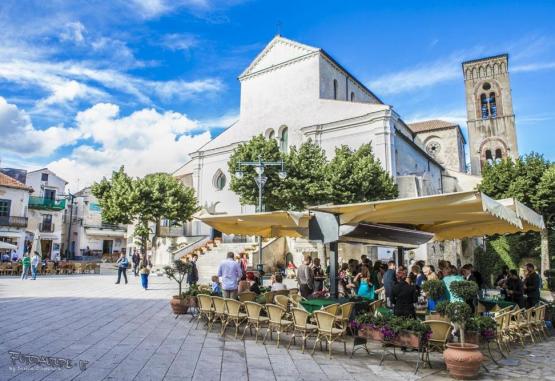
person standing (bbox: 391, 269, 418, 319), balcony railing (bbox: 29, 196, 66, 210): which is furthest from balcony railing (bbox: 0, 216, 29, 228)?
person standing (bbox: 391, 269, 418, 319)

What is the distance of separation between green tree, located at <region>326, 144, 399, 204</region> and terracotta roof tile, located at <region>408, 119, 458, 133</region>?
3233 cm

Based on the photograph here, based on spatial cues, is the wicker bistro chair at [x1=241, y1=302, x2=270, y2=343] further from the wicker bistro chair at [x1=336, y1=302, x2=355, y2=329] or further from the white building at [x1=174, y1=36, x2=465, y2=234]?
the white building at [x1=174, y1=36, x2=465, y2=234]

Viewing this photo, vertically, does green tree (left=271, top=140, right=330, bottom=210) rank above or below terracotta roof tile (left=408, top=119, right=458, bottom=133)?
below

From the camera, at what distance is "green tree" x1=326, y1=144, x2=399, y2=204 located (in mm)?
23453

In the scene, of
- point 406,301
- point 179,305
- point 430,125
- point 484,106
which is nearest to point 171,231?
point 179,305

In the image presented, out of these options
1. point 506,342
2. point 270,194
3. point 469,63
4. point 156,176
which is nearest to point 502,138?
point 469,63

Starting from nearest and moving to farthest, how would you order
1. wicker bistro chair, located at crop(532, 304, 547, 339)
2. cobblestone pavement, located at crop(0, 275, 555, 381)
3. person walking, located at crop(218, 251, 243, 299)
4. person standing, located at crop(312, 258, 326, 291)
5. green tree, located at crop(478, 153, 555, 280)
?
cobblestone pavement, located at crop(0, 275, 555, 381) → wicker bistro chair, located at crop(532, 304, 547, 339) → person walking, located at crop(218, 251, 243, 299) → person standing, located at crop(312, 258, 326, 291) → green tree, located at crop(478, 153, 555, 280)

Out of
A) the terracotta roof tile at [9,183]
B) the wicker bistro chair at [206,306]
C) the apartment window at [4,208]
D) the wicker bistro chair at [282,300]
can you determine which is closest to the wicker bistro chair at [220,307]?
the wicker bistro chair at [206,306]

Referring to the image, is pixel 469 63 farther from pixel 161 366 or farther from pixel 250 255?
pixel 161 366

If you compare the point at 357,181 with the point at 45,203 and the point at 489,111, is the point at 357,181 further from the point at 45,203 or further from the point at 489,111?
the point at 489,111

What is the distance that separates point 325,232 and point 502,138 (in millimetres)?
52330

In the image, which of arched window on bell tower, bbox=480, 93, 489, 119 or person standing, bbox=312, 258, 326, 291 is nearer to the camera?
person standing, bbox=312, 258, 326, 291

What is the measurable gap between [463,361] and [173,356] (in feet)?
15.6

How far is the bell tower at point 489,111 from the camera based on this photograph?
52219 millimetres
